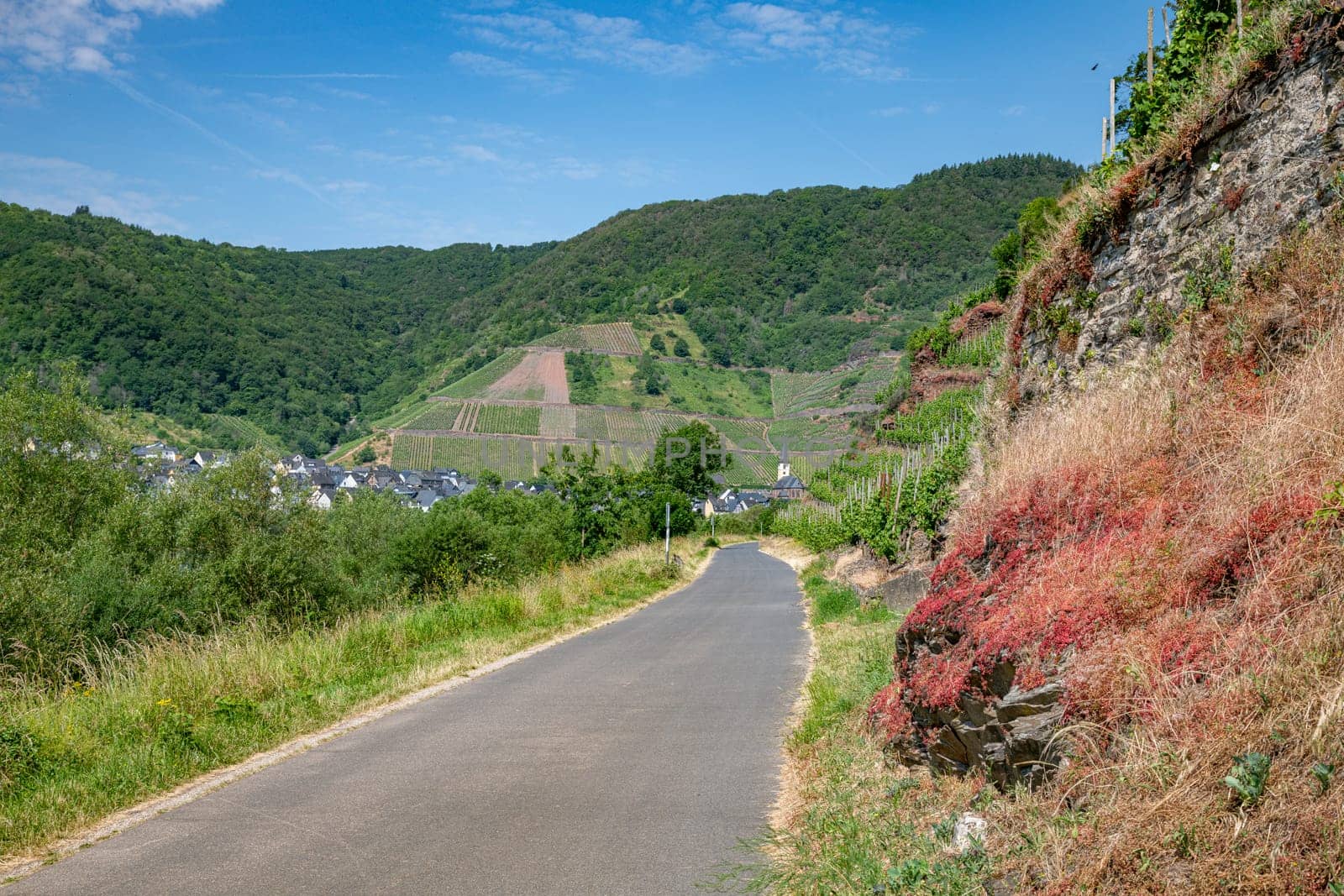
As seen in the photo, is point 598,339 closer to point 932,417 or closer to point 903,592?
point 932,417

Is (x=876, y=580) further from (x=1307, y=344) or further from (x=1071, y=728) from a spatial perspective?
(x=1071, y=728)

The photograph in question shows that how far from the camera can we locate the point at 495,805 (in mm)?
6566

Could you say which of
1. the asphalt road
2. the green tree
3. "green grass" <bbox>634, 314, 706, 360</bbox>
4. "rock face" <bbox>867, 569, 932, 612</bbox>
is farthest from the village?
the asphalt road

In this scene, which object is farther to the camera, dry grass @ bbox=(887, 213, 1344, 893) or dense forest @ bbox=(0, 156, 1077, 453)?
dense forest @ bbox=(0, 156, 1077, 453)

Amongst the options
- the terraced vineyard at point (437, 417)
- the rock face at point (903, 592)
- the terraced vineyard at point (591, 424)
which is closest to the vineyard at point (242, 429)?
the terraced vineyard at point (437, 417)

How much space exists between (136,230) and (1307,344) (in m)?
194

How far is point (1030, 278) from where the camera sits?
40.6ft

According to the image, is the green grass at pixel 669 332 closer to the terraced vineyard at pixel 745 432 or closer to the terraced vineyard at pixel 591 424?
the terraced vineyard at pixel 591 424

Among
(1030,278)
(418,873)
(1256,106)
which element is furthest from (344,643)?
(1256,106)

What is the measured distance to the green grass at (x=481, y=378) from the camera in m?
140

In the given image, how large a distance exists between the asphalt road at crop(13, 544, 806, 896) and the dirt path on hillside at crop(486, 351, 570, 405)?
12334 cm

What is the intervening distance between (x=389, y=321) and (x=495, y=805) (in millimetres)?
204172

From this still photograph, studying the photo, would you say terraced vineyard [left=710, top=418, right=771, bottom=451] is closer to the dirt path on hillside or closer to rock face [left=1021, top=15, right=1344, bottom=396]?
the dirt path on hillside

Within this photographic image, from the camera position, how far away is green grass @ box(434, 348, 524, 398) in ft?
458
